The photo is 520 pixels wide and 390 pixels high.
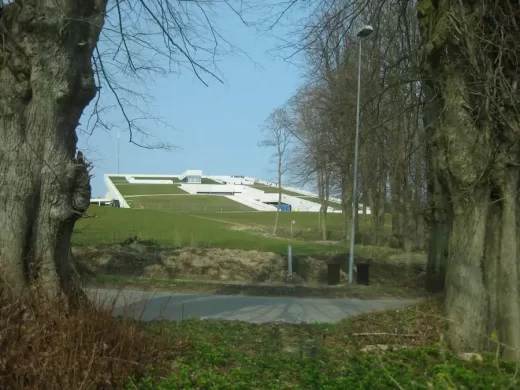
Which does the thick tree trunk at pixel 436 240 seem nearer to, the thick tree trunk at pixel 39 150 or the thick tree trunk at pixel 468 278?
the thick tree trunk at pixel 468 278

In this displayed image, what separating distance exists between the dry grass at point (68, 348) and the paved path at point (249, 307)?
2.46m

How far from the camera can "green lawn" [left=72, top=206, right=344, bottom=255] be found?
26.1 metres

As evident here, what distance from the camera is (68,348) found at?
5.55 meters

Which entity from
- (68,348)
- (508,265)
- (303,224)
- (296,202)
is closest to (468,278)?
(508,265)

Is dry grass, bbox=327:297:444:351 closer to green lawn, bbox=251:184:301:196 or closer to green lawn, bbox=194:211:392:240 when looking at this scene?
green lawn, bbox=194:211:392:240

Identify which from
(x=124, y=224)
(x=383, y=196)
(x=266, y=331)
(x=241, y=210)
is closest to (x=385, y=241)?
(x=383, y=196)

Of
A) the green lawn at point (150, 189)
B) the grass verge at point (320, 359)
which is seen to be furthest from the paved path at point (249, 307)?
the green lawn at point (150, 189)

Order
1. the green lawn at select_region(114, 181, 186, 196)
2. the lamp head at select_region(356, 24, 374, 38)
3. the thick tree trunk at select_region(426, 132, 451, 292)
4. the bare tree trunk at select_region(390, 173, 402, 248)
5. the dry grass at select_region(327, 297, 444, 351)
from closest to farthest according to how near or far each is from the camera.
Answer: the dry grass at select_region(327, 297, 444, 351)
the lamp head at select_region(356, 24, 374, 38)
the thick tree trunk at select_region(426, 132, 451, 292)
the bare tree trunk at select_region(390, 173, 402, 248)
the green lawn at select_region(114, 181, 186, 196)

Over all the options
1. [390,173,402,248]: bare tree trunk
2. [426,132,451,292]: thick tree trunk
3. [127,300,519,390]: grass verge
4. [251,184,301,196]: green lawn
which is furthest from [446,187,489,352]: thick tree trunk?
[251,184,301,196]: green lawn

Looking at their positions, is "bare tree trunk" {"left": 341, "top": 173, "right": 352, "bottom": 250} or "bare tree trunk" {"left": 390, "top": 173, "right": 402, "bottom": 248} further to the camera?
"bare tree trunk" {"left": 341, "top": 173, "right": 352, "bottom": 250}

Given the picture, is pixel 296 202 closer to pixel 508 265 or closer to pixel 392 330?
pixel 392 330

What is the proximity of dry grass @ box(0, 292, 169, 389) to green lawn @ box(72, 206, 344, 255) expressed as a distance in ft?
52.4

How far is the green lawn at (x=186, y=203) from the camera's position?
6944 centimetres

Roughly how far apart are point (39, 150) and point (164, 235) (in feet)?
81.7
